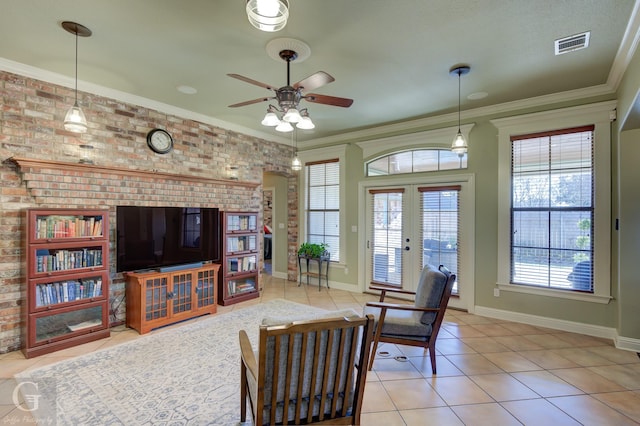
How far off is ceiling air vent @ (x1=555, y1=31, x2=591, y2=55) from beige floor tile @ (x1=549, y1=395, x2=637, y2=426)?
3.01m

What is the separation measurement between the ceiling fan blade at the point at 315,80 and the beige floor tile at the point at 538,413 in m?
2.89

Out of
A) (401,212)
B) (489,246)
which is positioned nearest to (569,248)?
(489,246)

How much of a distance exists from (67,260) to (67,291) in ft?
1.10

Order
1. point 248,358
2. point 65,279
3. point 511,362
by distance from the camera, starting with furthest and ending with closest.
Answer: point 65,279 < point 511,362 < point 248,358

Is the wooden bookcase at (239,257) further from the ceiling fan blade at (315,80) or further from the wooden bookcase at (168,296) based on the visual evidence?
the ceiling fan blade at (315,80)

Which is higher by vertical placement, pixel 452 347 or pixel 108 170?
pixel 108 170

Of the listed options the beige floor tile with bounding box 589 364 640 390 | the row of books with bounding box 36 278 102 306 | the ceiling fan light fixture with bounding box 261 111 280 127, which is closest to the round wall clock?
the row of books with bounding box 36 278 102 306

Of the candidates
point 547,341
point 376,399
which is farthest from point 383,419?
point 547,341

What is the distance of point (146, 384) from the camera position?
8.30ft

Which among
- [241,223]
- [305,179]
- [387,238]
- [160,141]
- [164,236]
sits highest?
[160,141]

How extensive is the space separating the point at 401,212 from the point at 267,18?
405 cm

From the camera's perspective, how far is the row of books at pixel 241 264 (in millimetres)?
4906

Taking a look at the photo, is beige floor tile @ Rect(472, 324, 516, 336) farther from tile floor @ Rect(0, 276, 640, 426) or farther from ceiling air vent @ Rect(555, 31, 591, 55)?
ceiling air vent @ Rect(555, 31, 591, 55)

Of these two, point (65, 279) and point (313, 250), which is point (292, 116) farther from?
point (313, 250)
